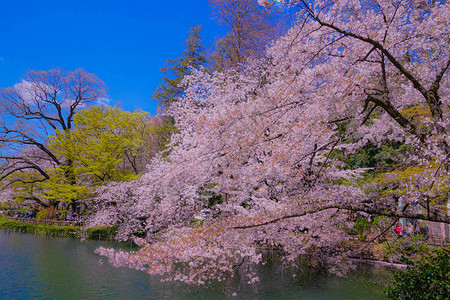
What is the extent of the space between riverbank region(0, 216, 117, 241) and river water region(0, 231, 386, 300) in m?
6.70

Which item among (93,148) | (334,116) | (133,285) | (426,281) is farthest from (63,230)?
(426,281)

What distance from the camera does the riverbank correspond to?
64.7 ft

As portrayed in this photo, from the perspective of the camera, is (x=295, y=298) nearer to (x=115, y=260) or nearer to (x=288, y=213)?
(x=288, y=213)

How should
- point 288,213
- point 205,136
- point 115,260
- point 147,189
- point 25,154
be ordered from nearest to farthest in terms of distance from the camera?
point 288,213 < point 205,136 < point 115,260 < point 147,189 < point 25,154

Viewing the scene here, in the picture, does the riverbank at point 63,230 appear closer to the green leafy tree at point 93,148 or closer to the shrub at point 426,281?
the green leafy tree at point 93,148

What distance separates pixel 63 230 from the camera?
21.3 metres

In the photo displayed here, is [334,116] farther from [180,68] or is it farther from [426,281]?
[180,68]

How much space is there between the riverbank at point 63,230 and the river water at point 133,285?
670cm

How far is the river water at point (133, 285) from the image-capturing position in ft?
28.3

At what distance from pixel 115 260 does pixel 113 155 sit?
587 inches

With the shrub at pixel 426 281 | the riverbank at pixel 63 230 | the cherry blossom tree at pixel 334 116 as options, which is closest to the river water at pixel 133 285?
the cherry blossom tree at pixel 334 116

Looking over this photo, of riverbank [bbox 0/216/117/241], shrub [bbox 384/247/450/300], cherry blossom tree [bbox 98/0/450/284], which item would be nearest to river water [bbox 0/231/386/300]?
cherry blossom tree [bbox 98/0/450/284]

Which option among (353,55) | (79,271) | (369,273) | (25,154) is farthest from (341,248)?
(25,154)

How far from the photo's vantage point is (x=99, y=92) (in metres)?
26.0
